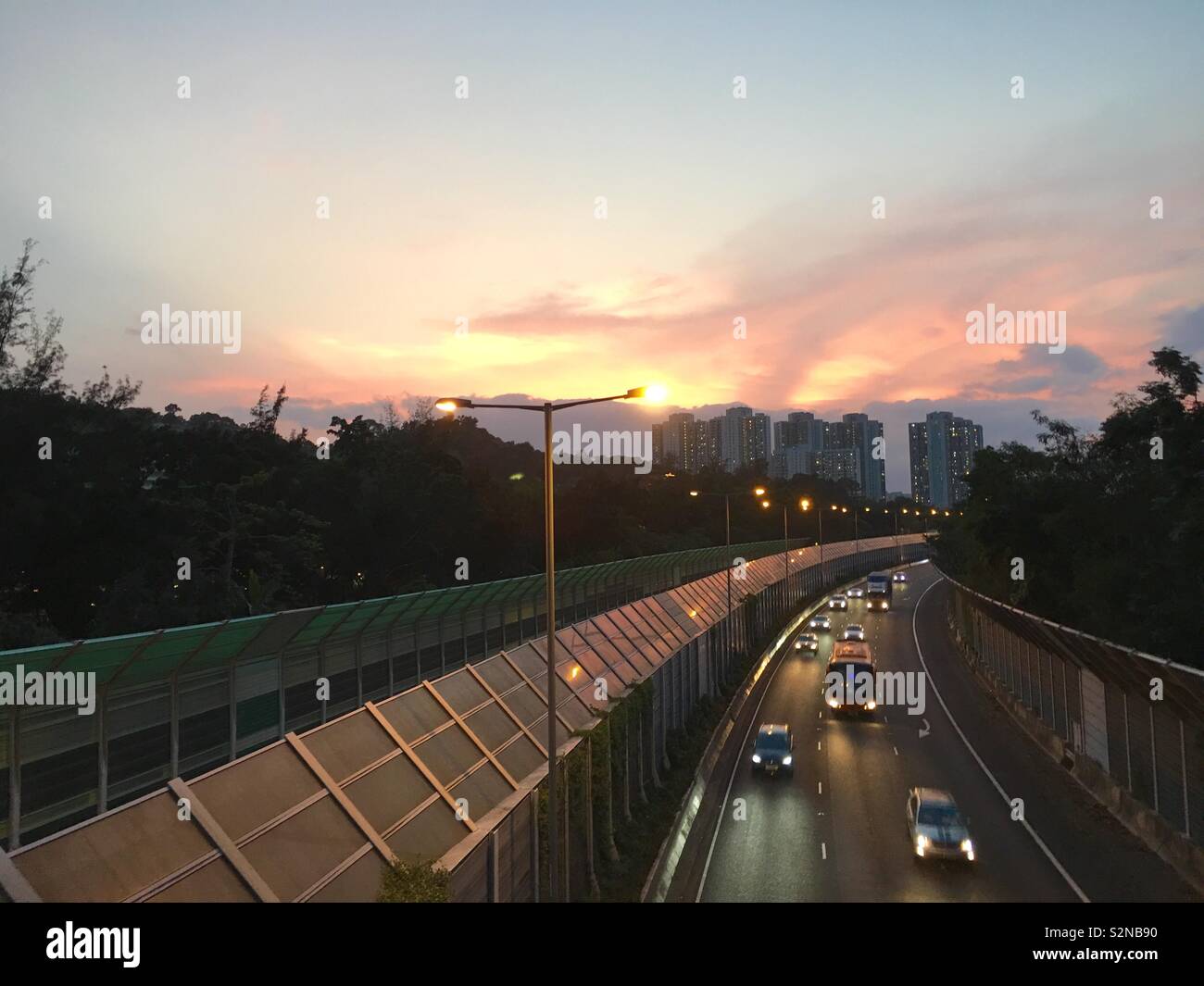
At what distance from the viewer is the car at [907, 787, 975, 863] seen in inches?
850

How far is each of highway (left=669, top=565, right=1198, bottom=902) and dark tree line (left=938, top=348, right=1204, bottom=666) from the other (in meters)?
7.10

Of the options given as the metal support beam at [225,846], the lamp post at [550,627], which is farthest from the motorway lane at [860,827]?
the metal support beam at [225,846]

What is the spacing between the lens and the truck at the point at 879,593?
89000 millimetres

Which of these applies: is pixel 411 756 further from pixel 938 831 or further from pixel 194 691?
pixel 938 831

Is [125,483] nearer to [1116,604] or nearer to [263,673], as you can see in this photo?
[263,673]

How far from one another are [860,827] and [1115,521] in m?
29.3

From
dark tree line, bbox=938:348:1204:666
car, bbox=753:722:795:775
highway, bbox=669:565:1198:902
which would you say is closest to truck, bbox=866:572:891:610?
dark tree line, bbox=938:348:1204:666

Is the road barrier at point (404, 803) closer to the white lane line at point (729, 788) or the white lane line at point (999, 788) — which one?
the white lane line at point (729, 788)

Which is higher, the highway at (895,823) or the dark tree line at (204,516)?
the dark tree line at (204,516)

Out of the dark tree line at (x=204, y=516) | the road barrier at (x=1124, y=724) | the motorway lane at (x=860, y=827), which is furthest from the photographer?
the dark tree line at (x=204, y=516)

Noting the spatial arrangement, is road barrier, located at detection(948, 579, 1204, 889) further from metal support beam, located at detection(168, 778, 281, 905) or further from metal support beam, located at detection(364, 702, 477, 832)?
metal support beam, located at detection(168, 778, 281, 905)

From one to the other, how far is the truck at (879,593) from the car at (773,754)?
6039 cm

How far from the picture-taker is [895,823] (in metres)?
25.5
